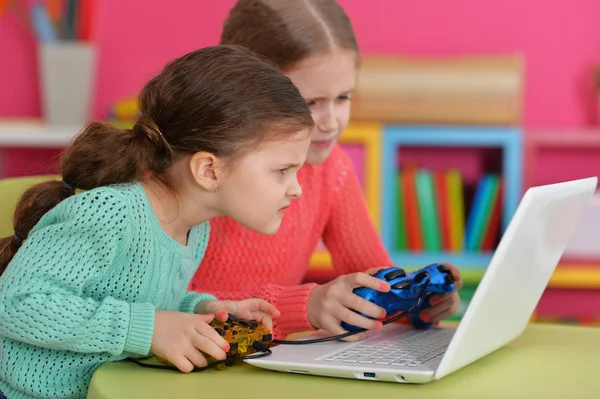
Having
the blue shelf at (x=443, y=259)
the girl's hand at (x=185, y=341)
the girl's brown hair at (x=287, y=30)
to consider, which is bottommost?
the blue shelf at (x=443, y=259)

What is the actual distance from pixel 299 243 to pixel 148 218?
0.43m

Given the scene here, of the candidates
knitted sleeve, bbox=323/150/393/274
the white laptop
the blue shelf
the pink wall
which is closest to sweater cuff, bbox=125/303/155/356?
the white laptop

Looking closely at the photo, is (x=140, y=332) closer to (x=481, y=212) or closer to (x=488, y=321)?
(x=488, y=321)

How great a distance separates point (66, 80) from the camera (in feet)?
8.76

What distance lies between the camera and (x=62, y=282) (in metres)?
0.92

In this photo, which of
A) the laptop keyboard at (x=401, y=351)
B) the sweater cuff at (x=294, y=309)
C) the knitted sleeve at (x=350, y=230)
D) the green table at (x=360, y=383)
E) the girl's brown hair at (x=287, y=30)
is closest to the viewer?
the green table at (x=360, y=383)

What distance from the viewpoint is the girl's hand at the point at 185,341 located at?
913mm

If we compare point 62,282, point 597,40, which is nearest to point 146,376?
point 62,282

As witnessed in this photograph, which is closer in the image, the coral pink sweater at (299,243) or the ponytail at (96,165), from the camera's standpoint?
the ponytail at (96,165)

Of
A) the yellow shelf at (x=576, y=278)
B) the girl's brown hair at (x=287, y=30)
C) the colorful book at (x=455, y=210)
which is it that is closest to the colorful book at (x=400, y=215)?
the colorful book at (x=455, y=210)

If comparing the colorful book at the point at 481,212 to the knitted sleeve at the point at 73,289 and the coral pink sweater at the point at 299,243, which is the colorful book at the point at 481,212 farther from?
the knitted sleeve at the point at 73,289

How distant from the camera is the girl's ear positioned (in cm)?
107

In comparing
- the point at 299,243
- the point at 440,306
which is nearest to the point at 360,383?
the point at 440,306

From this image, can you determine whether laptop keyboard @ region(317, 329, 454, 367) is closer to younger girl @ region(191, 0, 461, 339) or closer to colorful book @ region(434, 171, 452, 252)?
younger girl @ region(191, 0, 461, 339)
